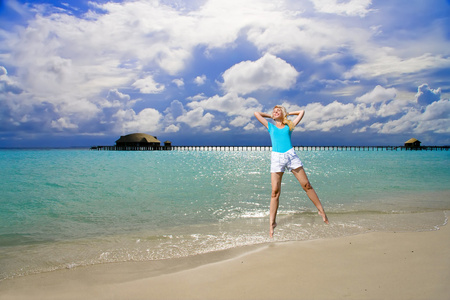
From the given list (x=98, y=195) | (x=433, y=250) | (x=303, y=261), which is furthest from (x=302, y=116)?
(x=98, y=195)

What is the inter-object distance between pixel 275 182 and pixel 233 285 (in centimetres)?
184

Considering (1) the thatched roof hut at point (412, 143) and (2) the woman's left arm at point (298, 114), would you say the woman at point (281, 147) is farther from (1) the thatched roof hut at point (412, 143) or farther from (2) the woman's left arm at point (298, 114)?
(1) the thatched roof hut at point (412, 143)

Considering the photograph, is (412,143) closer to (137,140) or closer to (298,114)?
(137,140)

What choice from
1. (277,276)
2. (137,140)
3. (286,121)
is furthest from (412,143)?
(277,276)

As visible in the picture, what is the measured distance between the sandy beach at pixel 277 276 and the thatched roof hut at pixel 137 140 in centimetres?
11913

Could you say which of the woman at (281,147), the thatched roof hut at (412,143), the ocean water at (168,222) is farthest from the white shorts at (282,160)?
the thatched roof hut at (412,143)

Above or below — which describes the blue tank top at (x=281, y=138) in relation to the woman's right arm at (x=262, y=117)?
below

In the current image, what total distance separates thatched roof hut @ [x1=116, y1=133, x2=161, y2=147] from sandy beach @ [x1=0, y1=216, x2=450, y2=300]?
119 metres

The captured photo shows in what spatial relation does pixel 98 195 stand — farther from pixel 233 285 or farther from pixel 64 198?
pixel 233 285

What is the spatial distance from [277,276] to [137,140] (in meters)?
121

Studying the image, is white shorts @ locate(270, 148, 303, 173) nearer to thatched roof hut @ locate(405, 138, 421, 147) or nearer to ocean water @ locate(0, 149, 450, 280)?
ocean water @ locate(0, 149, 450, 280)

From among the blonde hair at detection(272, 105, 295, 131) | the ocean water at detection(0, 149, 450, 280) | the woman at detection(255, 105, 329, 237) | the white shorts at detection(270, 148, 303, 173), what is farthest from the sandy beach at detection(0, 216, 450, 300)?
the blonde hair at detection(272, 105, 295, 131)

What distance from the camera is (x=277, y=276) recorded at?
3457 millimetres

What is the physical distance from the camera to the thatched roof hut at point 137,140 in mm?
118875
